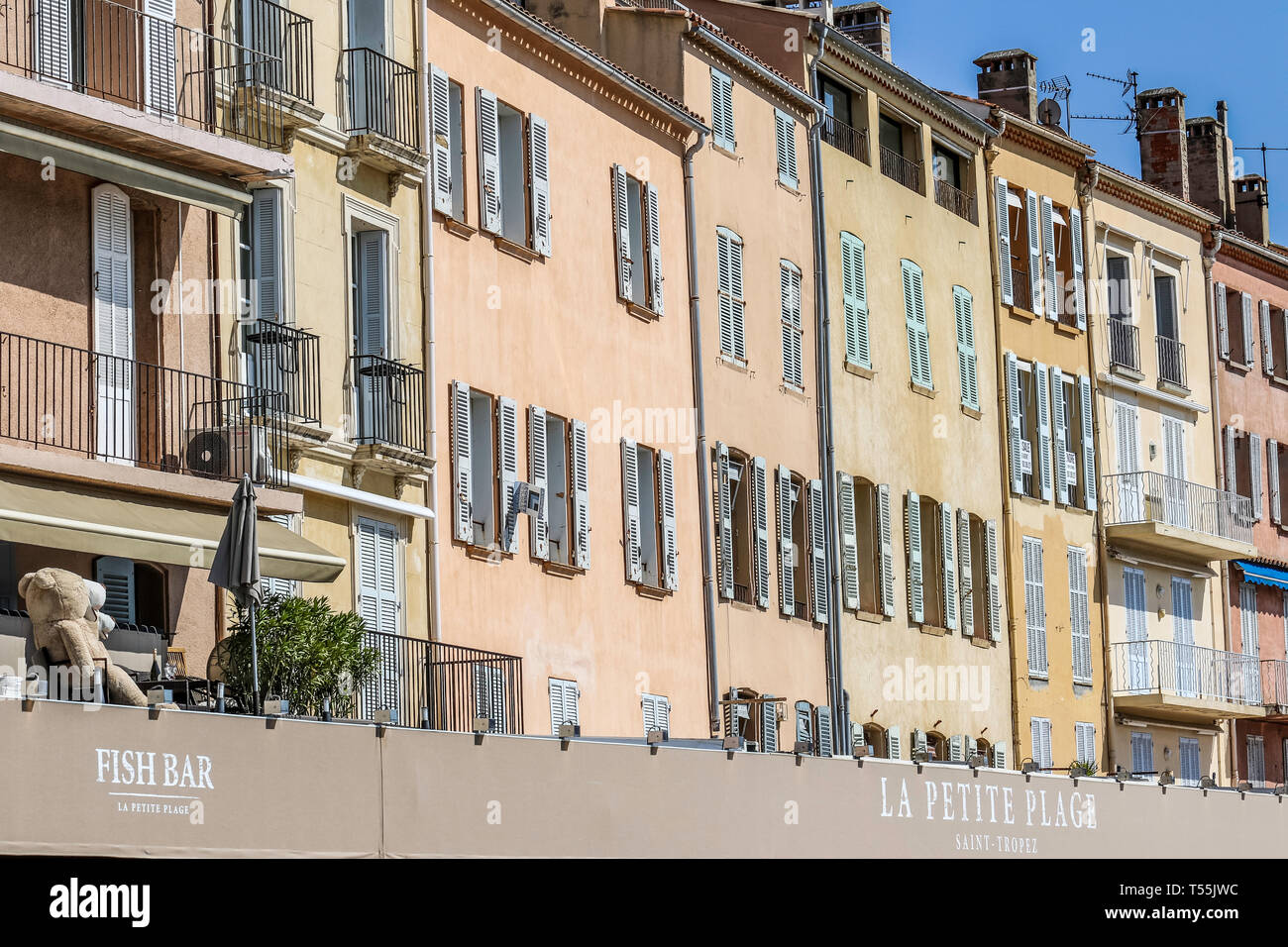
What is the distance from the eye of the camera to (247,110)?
76.5 feet

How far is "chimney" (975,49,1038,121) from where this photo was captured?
4397cm

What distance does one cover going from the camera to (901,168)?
37219mm

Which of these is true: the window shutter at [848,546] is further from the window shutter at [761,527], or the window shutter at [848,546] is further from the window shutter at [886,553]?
the window shutter at [761,527]

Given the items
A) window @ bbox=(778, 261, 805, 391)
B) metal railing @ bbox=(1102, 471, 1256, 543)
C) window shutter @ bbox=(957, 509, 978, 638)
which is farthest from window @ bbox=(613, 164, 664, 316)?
metal railing @ bbox=(1102, 471, 1256, 543)

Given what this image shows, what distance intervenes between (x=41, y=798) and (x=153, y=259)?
25.2 ft

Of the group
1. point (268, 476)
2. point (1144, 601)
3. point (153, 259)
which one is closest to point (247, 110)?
point (153, 259)

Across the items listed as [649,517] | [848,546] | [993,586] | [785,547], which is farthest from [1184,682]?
[649,517]

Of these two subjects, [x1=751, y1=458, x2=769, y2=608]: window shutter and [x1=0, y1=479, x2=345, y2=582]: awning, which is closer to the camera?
[x1=0, y1=479, x2=345, y2=582]: awning

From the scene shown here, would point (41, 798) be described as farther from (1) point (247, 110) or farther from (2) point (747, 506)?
(2) point (747, 506)

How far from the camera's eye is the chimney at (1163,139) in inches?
1859

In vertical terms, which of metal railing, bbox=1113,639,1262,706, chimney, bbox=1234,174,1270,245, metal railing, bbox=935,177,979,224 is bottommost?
metal railing, bbox=1113,639,1262,706

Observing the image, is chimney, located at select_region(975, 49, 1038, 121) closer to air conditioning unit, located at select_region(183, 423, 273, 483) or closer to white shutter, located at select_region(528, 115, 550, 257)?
white shutter, located at select_region(528, 115, 550, 257)

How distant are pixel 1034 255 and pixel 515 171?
14.6 m

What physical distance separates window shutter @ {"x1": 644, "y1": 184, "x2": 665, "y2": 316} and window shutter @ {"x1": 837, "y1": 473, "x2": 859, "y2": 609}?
16.0 feet
